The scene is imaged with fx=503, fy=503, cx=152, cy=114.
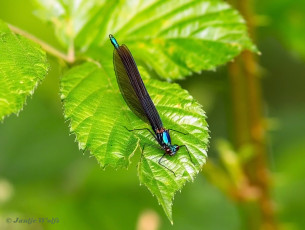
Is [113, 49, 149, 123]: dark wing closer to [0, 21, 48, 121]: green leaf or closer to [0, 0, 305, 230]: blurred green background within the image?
[0, 21, 48, 121]: green leaf

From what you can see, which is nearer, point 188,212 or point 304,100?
point 188,212

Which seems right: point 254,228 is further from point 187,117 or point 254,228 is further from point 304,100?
point 304,100

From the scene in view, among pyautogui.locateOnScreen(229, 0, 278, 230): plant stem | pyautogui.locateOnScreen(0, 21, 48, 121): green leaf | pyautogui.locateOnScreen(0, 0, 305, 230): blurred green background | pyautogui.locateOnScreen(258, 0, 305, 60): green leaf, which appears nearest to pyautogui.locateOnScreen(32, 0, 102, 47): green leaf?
pyautogui.locateOnScreen(0, 21, 48, 121): green leaf

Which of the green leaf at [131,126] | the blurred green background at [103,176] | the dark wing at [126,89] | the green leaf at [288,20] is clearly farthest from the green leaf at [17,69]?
the green leaf at [288,20]

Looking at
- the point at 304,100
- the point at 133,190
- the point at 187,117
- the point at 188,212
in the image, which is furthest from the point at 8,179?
the point at 304,100

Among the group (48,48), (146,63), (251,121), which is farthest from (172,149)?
(251,121)

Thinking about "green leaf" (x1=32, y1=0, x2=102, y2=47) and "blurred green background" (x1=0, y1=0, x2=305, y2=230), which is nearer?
"green leaf" (x1=32, y1=0, x2=102, y2=47)
